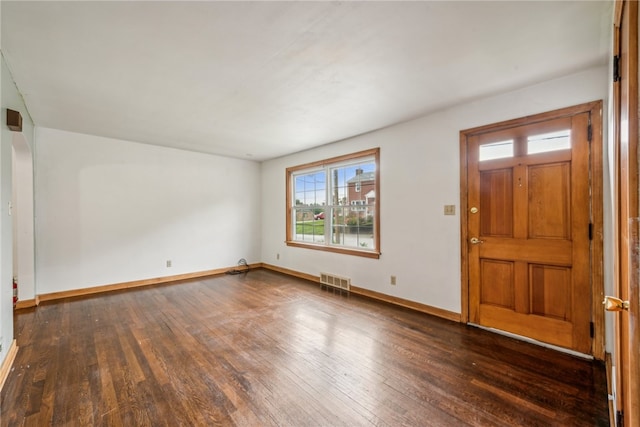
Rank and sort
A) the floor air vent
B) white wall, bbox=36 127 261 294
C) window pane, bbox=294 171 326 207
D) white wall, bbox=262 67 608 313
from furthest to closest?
1. window pane, bbox=294 171 326 207
2. the floor air vent
3. white wall, bbox=36 127 261 294
4. white wall, bbox=262 67 608 313

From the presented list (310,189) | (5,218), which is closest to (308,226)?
(310,189)

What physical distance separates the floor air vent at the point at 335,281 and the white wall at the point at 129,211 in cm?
220

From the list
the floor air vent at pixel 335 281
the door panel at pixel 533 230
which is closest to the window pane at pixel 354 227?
the floor air vent at pixel 335 281

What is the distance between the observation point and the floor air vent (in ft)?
14.1

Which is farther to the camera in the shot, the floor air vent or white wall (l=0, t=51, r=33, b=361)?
the floor air vent

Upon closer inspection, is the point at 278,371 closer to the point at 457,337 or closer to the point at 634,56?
the point at 457,337

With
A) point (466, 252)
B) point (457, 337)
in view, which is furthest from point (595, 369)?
point (466, 252)

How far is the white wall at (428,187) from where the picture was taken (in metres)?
2.53

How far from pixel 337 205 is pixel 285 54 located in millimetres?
2920

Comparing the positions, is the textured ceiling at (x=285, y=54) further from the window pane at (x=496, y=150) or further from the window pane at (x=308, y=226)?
the window pane at (x=308, y=226)

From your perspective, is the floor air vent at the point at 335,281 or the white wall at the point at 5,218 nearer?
the white wall at the point at 5,218

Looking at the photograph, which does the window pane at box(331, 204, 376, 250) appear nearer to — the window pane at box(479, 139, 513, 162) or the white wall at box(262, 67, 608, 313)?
the white wall at box(262, 67, 608, 313)

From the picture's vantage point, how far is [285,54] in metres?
2.07

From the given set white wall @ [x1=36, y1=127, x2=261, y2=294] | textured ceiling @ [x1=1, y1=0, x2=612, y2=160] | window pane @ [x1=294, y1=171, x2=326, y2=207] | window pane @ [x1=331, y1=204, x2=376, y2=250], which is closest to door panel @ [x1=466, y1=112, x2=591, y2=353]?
textured ceiling @ [x1=1, y1=0, x2=612, y2=160]
